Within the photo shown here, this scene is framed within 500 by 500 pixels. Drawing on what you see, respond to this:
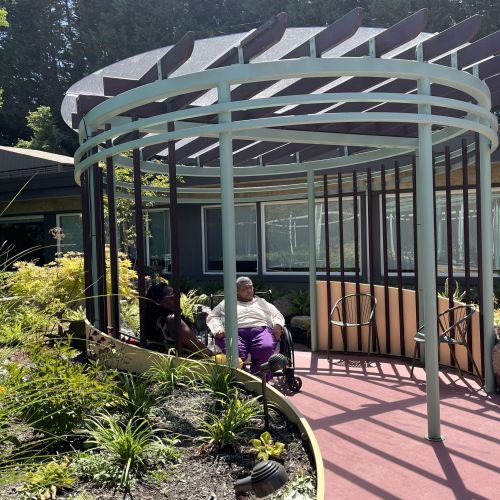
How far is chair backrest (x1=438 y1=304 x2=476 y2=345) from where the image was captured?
5.68 meters

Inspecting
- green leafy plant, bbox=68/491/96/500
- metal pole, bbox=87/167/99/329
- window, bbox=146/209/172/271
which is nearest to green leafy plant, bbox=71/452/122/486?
green leafy plant, bbox=68/491/96/500

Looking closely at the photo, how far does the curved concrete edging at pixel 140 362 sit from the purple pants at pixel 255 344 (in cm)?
136

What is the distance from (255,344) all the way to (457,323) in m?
1.92

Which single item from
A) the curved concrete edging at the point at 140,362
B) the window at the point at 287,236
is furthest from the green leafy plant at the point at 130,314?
the window at the point at 287,236

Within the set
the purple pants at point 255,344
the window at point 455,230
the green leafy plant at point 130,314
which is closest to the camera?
the purple pants at point 255,344

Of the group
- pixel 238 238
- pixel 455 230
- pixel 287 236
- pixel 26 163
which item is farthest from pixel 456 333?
pixel 26 163

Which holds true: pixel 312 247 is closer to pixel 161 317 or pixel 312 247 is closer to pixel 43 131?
pixel 161 317

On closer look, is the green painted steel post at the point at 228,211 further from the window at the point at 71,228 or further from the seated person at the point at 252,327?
the window at the point at 71,228

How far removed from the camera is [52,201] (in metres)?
16.9

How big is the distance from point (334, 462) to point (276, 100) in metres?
2.45

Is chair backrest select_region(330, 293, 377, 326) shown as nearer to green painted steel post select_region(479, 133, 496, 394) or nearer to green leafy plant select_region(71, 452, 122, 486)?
green painted steel post select_region(479, 133, 496, 394)

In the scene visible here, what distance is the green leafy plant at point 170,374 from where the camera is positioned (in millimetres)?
4078

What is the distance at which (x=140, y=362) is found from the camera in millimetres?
4492

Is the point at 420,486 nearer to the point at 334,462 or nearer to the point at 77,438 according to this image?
the point at 334,462
